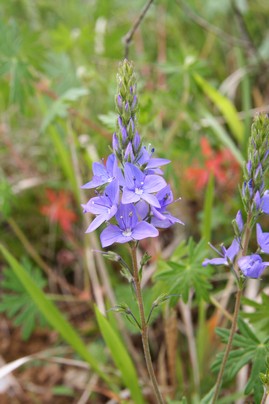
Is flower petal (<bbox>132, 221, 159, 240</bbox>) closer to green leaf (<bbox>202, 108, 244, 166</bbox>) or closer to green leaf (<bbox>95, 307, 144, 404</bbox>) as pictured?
green leaf (<bbox>95, 307, 144, 404</bbox>)

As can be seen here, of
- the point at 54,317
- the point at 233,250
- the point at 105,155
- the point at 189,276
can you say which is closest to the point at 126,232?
the point at 233,250

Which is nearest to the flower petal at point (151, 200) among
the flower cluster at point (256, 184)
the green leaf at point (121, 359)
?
the flower cluster at point (256, 184)

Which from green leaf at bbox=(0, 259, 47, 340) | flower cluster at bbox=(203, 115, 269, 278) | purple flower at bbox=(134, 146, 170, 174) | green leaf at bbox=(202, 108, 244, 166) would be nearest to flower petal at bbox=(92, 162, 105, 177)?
purple flower at bbox=(134, 146, 170, 174)

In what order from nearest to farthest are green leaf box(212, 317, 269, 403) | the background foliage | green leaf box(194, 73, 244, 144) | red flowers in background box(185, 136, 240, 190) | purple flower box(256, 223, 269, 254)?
purple flower box(256, 223, 269, 254), green leaf box(212, 317, 269, 403), the background foliage, green leaf box(194, 73, 244, 144), red flowers in background box(185, 136, 240, 190)

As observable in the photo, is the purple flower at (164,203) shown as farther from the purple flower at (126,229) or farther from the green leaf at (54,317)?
the green leaf at (54,317)

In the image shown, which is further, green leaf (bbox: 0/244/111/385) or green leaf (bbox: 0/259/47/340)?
green leaf (bbox: 0/259/47/340)

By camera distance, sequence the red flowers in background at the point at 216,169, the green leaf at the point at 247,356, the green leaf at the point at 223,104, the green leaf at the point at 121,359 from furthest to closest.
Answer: the red flowers in background at the point at 216,169, the green leaf at the point at 223,104, the green leaf at the point at 121,359, the green leaf at the point at 247,356
